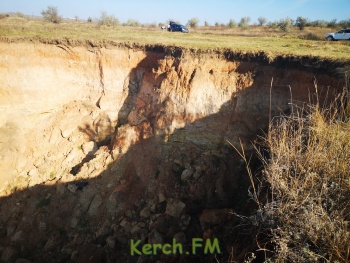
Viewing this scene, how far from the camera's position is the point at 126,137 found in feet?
31.4

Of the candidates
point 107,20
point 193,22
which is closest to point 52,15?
point 107,20

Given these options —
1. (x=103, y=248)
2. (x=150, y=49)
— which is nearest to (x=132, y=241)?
(x=103, y=248)

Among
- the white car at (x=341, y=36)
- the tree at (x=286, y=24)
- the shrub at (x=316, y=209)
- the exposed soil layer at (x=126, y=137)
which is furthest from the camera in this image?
the tree at (x=286, y=24)

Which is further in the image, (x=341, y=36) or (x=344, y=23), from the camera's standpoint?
(x=344, y=23)

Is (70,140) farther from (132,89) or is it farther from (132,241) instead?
(132,241)

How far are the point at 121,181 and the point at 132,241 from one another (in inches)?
99.5

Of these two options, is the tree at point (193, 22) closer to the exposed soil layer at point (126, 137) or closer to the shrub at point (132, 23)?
the shrub at point (132, 23)

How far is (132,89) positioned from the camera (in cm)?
1082

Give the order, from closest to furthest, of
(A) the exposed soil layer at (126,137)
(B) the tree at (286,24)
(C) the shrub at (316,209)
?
(C) the shrub at (316,209) < (A) the exposed soil layer at (126,137) < (B) the tree at (286,24)

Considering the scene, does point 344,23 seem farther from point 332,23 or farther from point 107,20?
point 107,20

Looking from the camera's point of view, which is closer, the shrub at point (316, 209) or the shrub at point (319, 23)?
the shrub at point (316, 209)

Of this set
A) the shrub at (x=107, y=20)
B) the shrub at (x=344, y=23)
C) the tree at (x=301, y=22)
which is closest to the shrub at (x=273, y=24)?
the tree at (x=301, y=22)

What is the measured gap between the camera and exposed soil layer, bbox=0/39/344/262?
7246 mm

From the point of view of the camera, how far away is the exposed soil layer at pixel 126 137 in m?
7.25
